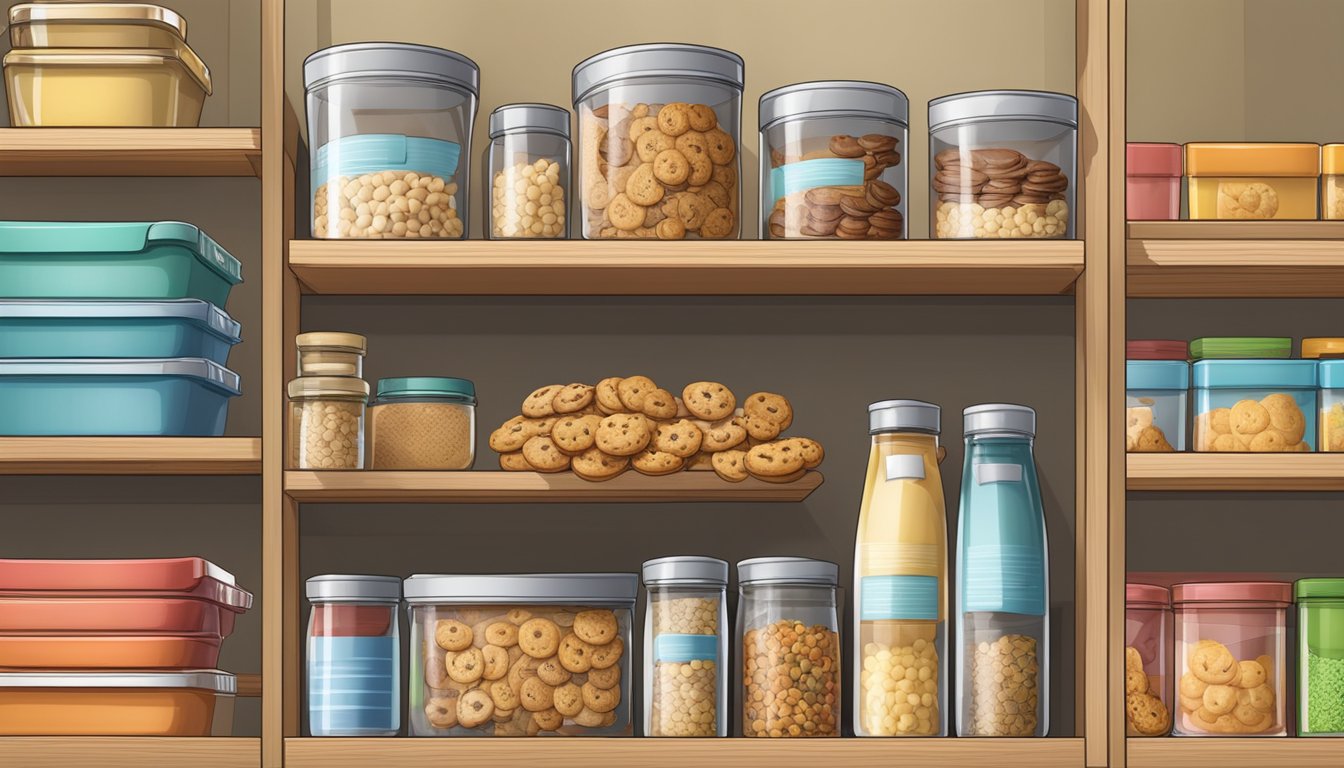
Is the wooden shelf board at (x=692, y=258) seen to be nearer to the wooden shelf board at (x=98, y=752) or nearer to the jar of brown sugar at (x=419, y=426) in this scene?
the jar of brown sugar at (x=419, y=426)

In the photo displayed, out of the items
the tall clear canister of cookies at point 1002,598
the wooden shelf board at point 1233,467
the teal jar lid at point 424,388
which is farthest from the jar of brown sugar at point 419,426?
the wooden shelf board at point 1233,467

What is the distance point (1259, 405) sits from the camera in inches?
59.6

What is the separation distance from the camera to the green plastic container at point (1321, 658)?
1440 millimetres

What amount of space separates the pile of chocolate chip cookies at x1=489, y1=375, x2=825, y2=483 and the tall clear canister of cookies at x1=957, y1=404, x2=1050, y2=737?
0.20m

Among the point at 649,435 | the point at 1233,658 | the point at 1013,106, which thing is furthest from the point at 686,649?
the point at 1013,106

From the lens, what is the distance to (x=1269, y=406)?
1510mm

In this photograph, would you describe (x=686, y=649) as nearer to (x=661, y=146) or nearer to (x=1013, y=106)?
(x=661, y=146)

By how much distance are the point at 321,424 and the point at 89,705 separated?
385 mm

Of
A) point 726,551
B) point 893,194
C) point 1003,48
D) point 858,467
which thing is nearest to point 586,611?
point 726,551

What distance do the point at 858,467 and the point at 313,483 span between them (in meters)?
0.70

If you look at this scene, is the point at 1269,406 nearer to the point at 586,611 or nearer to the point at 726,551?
the point at 726,551

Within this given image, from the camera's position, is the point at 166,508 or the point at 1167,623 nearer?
the point at 1167,623

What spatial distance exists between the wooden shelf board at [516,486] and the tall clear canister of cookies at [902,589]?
0.09 meters

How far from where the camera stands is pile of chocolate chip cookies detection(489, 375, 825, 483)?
4.79 ft
